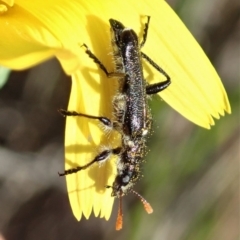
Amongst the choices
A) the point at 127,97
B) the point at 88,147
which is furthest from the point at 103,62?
the point at 88,147

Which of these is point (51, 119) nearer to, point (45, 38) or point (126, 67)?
point (126, 67)

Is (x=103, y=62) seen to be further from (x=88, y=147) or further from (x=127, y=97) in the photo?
(x=88, y=147)

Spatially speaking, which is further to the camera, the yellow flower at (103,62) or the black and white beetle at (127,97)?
the black and white beetle at (127,97)

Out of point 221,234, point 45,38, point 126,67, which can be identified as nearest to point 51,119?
point 221,234

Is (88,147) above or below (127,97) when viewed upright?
below
